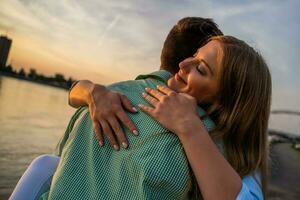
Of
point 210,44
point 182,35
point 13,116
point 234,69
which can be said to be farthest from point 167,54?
point 13,116

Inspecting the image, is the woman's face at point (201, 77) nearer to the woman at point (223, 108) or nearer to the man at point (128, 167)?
the woman at point (223, 108)

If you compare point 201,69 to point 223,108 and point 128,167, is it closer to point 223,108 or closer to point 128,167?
point 223,108

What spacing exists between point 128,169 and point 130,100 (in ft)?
1.65

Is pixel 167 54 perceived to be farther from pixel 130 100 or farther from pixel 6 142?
pixel 6 142

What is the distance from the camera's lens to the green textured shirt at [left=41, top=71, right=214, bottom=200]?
6.68 ft

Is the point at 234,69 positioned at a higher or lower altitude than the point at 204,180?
higher

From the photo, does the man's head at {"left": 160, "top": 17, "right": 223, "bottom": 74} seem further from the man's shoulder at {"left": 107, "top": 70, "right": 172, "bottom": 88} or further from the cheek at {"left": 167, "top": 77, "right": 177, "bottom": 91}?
the cheek at {"left": 167, "top": 77, "right": 177, "bottom": 91}

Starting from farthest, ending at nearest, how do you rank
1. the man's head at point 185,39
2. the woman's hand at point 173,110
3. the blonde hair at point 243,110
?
1. the man's head at point 185,39
2. the blonde hair at point 243,110
3. the woman's hand at point 173,110

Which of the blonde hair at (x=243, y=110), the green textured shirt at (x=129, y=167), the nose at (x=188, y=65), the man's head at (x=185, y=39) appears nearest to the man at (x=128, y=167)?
the green textured shirt at (x=129, y=167)

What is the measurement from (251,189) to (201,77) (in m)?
0.61

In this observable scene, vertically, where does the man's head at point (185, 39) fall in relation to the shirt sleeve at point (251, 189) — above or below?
above

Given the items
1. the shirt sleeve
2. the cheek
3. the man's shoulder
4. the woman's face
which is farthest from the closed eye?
the shirt sleeve

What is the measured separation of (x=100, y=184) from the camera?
2162 mm

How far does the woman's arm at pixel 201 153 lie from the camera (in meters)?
2.09
